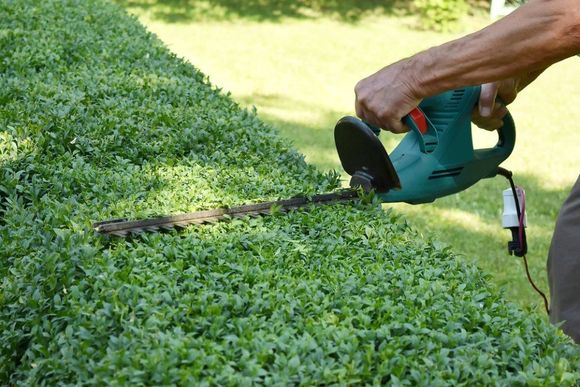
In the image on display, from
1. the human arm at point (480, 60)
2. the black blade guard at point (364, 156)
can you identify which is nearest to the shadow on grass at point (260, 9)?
the black blade guard at point (364, 156)

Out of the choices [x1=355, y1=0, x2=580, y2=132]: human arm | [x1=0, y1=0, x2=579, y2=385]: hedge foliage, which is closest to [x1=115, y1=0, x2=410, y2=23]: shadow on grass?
[x1=0, y1=0, x2=579, y2=385]: hedge foliage

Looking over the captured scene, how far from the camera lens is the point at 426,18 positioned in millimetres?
13180

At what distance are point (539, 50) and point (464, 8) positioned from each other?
1084 cm

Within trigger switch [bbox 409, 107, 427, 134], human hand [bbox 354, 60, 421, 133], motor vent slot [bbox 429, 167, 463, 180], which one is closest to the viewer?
human hand [bbox 354, 60, 421, 133]

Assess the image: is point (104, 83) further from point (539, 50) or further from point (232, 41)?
point (232, 41)

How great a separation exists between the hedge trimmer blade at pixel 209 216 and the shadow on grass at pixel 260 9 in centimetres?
1067

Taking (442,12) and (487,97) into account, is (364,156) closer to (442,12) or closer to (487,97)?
(487,97)

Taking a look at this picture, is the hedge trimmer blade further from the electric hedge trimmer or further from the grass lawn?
the grass lawn

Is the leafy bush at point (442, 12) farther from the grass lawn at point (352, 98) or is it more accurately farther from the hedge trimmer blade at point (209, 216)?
the hedge trimmer blade at point (209, 216)

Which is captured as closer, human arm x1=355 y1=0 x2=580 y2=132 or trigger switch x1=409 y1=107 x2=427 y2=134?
human arm x1=355 y1=0 x2=580 y2=132

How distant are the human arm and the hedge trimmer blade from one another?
0.31 meters

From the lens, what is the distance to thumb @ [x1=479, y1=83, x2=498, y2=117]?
3154mm

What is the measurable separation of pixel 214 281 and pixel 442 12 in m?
11.2

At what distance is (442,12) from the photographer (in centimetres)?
1287
